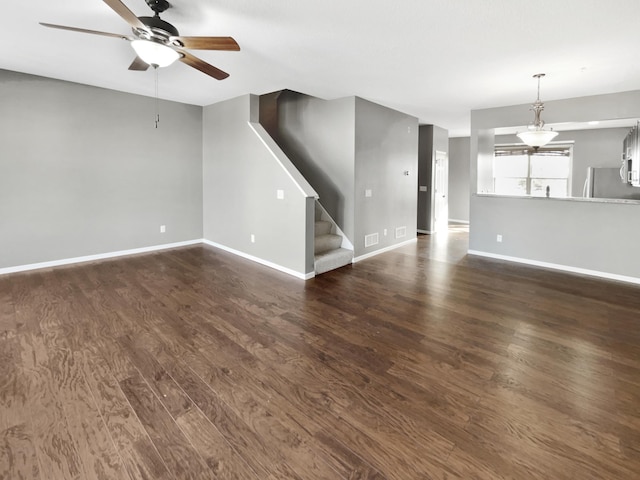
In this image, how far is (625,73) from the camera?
387cm

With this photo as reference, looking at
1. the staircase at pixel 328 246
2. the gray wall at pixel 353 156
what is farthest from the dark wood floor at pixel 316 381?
the gray wall at pixel 353 156

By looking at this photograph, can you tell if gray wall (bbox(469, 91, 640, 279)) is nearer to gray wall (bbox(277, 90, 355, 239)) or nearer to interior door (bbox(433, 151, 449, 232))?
interior door (bbox(433, 151, 449, 232))

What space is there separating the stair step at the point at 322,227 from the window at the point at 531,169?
350cm

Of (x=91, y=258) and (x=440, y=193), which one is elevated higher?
(x=440, y=193)

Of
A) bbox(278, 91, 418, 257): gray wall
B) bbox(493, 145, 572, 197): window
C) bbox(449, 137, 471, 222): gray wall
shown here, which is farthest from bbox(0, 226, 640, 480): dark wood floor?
bbox(449, 137, 471, 222): gray wall

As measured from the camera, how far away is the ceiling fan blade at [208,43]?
245 centimetres

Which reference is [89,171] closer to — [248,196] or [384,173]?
[248,196]

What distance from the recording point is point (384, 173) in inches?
242

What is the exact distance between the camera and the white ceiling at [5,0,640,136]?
8.30 feet

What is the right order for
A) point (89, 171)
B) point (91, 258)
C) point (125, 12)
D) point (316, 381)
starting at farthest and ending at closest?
point (91, 258) < point (89, 171) < point (316, 381) < point (125, 12)

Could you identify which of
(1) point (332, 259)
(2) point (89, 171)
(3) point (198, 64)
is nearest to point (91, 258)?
(2) point (89, 171)

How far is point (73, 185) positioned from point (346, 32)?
4.61m

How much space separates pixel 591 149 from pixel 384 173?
3.70 metres

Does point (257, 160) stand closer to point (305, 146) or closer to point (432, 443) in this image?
point (305, 146)
